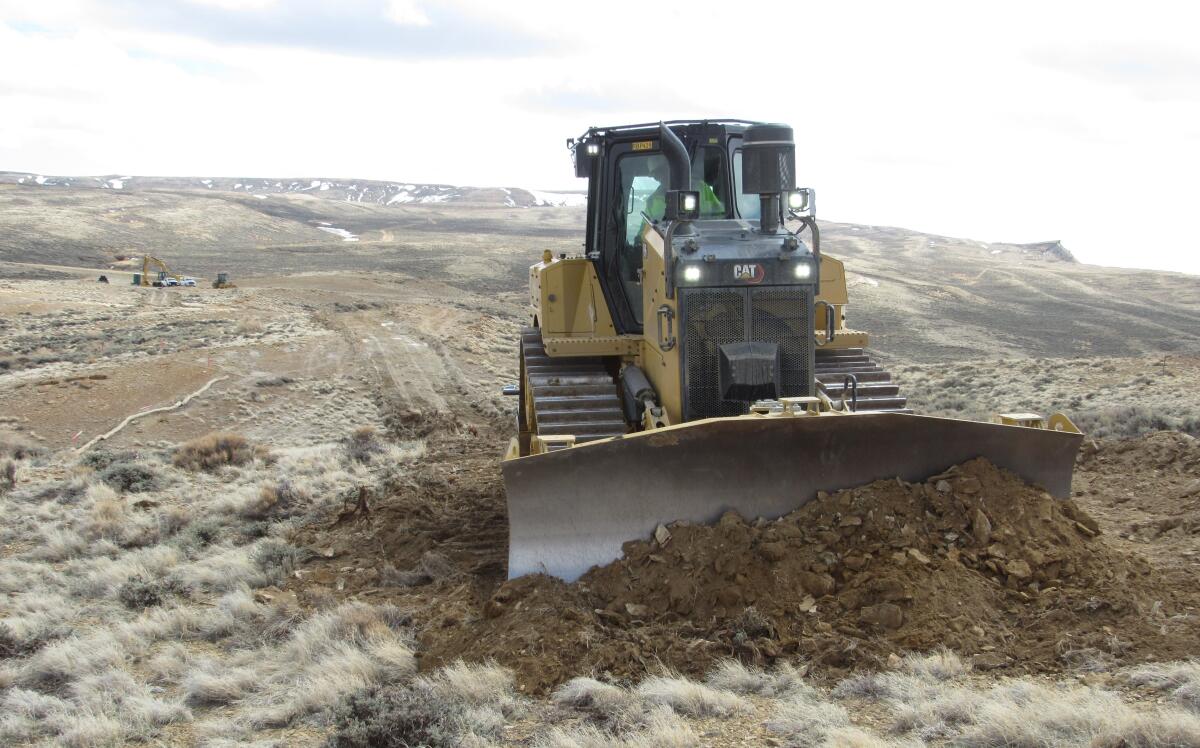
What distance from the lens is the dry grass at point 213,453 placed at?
14.6 metres

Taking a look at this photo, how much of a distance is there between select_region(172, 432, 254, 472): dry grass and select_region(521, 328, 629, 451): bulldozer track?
270 inches

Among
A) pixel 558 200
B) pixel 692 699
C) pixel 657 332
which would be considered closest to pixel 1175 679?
pixel 692 699

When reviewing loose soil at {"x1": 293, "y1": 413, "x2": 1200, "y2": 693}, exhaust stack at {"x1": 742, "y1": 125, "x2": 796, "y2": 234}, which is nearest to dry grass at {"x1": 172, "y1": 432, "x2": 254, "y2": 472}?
loose soil at {"x1": 293, "y1": 413, "x2": 1200, "y2": 693}

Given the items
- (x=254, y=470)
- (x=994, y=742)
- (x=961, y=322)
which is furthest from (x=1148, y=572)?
(x=961, y=322)

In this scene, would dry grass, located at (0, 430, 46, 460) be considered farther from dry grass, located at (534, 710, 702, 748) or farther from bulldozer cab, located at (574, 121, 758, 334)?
dry grass, located at (534, 710, 702, 748)

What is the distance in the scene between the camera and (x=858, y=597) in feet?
22.0

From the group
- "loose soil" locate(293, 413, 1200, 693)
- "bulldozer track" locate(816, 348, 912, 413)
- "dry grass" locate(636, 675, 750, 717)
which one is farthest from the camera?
"bulldozer track" locate(816, 348, 912, 413)

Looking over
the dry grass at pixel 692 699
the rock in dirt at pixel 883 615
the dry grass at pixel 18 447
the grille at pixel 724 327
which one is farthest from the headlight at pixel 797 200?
the dry grass at pixel 18 447

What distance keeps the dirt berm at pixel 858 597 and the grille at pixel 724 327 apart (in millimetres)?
1262

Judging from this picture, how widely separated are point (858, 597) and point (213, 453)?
1125cm

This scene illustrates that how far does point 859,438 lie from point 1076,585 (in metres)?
1.74

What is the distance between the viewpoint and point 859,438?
717 cm

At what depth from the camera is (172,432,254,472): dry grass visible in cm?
1463

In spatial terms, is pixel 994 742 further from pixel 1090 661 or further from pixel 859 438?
pixel 859 438
